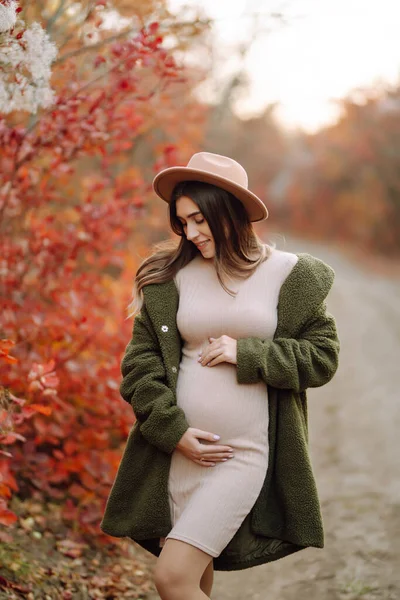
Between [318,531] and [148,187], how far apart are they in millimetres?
2977

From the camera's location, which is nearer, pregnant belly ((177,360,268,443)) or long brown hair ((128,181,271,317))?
pregnant belly ((177,360,268,443))

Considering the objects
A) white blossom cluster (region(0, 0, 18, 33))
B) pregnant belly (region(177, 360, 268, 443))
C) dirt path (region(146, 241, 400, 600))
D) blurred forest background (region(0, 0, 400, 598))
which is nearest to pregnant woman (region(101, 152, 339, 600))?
pregnant belly (region(177, 360, 268, 443))

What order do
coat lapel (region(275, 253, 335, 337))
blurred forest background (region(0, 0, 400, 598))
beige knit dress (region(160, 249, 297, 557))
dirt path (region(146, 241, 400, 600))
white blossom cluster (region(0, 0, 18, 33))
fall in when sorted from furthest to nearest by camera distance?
dirt path (region(146, 241, 400, 600)), blurred forest background (region(0, 0, 400, 598)), coat lapel (region(275, 253, 335, 337)), beige knit dress (region(160, 249, 297, 557)), white blossom cluster (region(0, 0, 18, 33))

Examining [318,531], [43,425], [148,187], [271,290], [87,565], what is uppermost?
[148,187]

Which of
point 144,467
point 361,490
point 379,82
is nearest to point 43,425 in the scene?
point 144,467

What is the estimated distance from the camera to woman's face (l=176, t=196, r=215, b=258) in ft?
9.56

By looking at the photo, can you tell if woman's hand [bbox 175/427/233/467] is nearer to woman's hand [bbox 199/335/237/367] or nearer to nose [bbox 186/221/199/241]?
woman's hand [bbox 199/335/237/367]

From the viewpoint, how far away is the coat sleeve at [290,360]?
2.76 metres

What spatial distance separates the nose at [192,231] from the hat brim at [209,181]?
0.66ft

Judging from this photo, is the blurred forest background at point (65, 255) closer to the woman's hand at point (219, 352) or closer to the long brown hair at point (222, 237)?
the long brown hair at point (222, 237)

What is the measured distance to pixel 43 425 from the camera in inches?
157

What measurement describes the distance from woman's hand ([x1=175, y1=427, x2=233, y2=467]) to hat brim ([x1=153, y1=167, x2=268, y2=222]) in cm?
95

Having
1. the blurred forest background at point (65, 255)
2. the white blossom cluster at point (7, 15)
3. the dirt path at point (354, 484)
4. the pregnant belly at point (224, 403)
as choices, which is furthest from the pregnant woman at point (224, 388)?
the dirt path at point (354, 484)

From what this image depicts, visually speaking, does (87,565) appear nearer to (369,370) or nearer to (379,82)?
(369,370)
